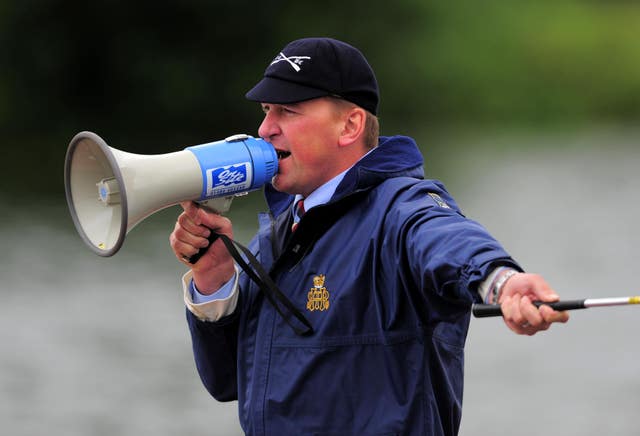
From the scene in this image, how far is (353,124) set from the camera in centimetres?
415

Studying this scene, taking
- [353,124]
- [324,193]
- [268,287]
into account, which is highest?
[353,124]

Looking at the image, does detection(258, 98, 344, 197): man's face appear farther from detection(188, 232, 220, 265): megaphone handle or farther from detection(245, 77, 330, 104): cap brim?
detection(188, 232, 220, 265): megaphone handle

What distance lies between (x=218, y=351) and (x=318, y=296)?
63cm

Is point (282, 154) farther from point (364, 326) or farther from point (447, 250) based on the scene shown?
point (447, 250)

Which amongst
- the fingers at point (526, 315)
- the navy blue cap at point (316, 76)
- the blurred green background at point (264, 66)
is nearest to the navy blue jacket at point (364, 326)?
the navy blue cap at point (316, 76)

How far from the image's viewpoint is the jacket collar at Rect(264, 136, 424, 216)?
13.0 feet

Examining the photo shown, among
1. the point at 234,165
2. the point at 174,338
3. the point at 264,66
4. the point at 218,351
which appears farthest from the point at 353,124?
the point at 264,66

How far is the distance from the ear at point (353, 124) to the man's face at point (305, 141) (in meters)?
0.02

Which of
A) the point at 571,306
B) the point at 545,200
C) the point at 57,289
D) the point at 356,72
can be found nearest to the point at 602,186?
the point at 545,200

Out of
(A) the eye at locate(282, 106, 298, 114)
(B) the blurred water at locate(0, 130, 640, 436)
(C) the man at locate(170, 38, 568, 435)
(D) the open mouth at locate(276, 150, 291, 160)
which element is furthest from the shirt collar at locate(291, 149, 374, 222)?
(B) the blurred water at locate(0, 130, 640, 436)

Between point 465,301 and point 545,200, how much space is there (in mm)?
14603

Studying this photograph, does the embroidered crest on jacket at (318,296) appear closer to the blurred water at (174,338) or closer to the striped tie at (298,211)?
the striped tie at (298,211)

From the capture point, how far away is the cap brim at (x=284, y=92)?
404cm

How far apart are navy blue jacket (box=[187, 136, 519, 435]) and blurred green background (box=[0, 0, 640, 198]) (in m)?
14.4
